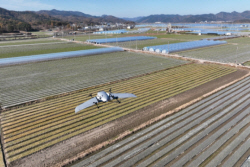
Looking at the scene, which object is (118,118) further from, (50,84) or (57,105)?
(50,84)

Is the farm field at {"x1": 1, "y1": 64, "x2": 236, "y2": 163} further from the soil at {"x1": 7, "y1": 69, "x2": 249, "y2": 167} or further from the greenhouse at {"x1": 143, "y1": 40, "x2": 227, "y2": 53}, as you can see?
the greenhouse at {"x1": 143, "y1": 40, "x2": 227, "y2": 53}

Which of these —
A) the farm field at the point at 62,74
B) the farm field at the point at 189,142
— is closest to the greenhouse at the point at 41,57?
the farm field at the point at 62,74

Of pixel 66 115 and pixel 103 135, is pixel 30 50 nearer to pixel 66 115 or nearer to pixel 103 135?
pixel 66 115

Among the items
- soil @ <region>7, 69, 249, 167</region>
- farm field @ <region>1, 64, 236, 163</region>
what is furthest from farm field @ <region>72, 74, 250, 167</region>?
farm field @ <region>1, 64, 236, 163</region>

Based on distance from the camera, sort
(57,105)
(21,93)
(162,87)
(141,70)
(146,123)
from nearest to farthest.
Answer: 1. (146,123)
2. (57,105)
3. (21,93)
4. (162,87)
5. (141,70)

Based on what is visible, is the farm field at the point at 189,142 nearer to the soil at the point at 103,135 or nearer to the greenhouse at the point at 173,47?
the soil at the point at 103,135

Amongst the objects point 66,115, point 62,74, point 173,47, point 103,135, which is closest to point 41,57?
point 62,74

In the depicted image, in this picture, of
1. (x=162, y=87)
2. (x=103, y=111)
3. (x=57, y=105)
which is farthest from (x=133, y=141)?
(x=162, y=87)
